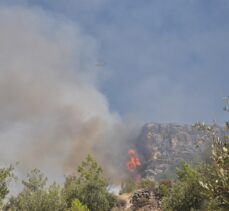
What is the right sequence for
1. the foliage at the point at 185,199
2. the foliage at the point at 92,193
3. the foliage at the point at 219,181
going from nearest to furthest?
the foliage at the point at 219,181 → the foliage at the point at 185,199 → the foliage at the point at 92,193

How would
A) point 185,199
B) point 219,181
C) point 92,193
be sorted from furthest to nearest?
point 92,193, point 185,199, point 219,181

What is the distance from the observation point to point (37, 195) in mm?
68625

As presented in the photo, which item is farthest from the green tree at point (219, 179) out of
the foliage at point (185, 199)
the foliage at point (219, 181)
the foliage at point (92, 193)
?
the foliage at point (92, 193)

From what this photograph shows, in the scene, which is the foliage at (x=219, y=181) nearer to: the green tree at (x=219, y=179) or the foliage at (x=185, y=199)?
the green tree at (x=219, y=179)

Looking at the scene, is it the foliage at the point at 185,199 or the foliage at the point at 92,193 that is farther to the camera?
the foliage at the point at 92,193

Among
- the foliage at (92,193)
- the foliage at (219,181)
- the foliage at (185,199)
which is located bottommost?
the foliage at (219,181)

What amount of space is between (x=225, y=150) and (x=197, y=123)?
3.03 m

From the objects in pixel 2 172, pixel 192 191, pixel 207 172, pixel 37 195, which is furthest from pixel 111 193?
pixel 207 172

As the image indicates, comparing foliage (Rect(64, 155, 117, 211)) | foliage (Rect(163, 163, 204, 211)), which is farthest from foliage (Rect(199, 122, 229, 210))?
foliage (Rect(64, 155, 117, 211))

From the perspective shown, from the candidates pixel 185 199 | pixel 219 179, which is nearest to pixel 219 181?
pixel 219 179

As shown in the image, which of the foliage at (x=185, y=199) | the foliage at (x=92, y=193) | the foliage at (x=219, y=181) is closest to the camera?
the foliage at (x=219, y=181)

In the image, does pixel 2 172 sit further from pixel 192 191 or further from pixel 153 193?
pixel 153 193

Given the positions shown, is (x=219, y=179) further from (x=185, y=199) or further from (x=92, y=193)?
(x=92, y=193)

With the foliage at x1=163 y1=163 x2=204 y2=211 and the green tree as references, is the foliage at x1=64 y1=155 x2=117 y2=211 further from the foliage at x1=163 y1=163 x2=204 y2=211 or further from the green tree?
the green tree
